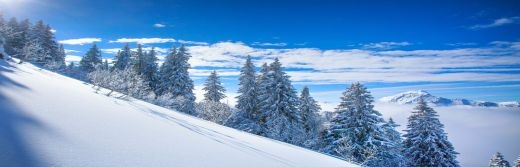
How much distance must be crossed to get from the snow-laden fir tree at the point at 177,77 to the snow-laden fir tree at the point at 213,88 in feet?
6.68

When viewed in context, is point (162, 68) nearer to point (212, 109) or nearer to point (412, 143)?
point (212, 109)

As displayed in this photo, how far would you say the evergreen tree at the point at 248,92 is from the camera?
3972cm

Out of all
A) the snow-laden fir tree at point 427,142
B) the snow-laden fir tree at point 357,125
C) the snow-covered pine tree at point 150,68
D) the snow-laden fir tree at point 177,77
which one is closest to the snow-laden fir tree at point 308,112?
the snow-laden fir tree at point 357,125

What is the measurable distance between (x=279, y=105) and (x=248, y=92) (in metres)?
5.15

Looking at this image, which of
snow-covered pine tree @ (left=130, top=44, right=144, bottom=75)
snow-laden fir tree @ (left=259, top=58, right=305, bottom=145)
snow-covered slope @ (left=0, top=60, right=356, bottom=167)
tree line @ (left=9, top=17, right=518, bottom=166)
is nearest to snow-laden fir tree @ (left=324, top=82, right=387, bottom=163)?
tree line @ (left=9, top=17, right=518, bottom=166)

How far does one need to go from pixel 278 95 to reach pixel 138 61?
22829 mm

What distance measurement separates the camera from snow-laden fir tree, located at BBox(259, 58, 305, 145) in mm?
34125

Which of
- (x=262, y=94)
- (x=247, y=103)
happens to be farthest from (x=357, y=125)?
(x=247, y=103)

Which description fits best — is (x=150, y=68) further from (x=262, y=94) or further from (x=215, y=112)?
(x=262, y=94)

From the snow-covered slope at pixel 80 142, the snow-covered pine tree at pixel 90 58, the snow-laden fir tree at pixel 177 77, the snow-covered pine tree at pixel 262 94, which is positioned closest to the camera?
the snow-covered slope at pixel 80 142

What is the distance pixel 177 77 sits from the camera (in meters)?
43.2

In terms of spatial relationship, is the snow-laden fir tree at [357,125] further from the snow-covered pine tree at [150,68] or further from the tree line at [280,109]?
the snow-covered pine tree at [150,68]

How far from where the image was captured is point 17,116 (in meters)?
2.96

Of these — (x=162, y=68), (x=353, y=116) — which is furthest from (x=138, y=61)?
(x=353, y=116)
